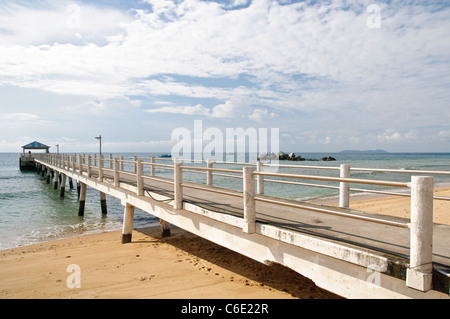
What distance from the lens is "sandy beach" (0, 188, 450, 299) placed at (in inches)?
212

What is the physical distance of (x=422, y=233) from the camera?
2680 millimetres

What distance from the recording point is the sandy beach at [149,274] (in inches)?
212

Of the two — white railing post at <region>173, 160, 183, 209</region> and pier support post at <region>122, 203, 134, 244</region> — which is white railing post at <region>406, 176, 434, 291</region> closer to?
white railing post at <region>173, 160, 183, 209</region>

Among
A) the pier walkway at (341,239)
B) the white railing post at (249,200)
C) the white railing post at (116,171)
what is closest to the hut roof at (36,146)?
the white railing post at (116,171)

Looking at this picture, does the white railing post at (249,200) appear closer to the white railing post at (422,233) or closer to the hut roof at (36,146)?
the white railing post at (422,233)

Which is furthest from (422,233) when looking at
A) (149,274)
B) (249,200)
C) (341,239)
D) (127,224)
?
(127,224)

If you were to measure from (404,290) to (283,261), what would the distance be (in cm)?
162

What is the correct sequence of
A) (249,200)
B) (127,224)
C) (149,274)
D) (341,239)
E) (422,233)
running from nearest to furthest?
(422,233), (341,239), (249,200), (149,274), (127,224)

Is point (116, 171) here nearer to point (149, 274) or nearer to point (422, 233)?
point (149, 274)

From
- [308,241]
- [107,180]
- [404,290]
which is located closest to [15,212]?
[107,180]

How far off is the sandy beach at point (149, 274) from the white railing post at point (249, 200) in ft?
4.71

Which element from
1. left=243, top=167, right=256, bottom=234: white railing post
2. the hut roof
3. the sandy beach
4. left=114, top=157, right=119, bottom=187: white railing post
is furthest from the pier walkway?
the hut roof

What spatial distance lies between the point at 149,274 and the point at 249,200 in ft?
11.2

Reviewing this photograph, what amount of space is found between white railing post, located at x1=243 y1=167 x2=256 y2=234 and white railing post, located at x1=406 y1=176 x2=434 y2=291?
85.2 inches
